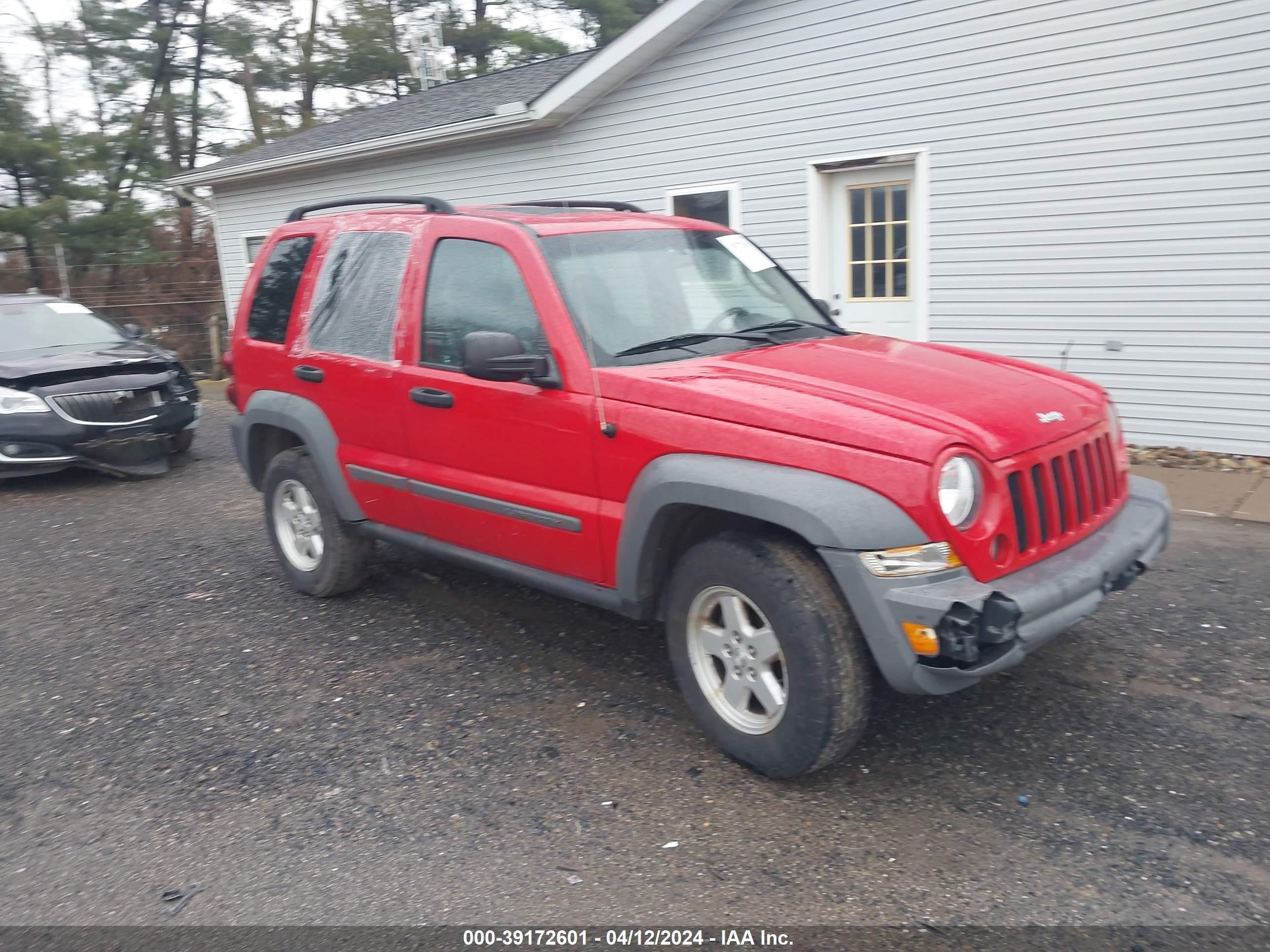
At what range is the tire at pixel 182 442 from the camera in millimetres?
9977

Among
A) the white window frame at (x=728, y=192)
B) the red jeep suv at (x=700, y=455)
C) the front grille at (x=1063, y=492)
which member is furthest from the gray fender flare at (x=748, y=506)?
the white window frame at (x=728, y=192)

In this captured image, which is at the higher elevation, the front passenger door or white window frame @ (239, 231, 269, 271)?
white window frame @ (239, 231, 269, 271)

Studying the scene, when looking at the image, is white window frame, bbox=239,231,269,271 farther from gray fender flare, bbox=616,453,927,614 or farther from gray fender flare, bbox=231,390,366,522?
gray fender flare, bbox=616,453,927,614

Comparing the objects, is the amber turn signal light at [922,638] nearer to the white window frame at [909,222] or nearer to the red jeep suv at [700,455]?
the red jeep suv at [700,455]

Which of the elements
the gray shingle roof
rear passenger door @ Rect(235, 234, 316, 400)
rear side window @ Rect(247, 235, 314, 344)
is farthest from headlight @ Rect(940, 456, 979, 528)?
the gray shingle roof

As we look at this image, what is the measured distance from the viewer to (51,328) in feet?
32.1

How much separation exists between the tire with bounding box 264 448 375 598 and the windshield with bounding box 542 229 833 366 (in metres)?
1.94

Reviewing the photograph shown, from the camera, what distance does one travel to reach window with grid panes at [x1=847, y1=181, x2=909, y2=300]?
9.55 metres

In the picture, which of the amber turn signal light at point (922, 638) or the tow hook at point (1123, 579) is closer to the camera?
the amber turn signal light at point (922, 638)

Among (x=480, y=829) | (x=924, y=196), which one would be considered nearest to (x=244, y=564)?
(x=480, y=829)

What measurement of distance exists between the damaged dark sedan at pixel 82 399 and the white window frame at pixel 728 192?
5.27m

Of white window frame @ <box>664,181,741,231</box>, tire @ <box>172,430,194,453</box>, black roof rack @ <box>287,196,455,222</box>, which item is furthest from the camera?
white window frame @ <box>664,181,741,231</box>

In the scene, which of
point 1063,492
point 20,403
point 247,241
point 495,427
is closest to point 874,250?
point 495,427

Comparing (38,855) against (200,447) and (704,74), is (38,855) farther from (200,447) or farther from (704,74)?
(704,74)
